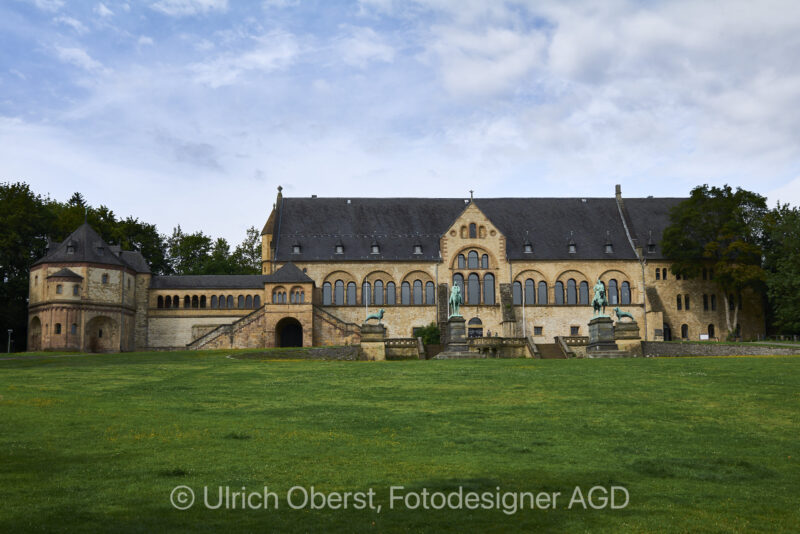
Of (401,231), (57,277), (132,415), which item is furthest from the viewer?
(401,231)

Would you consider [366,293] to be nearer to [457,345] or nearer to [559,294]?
[559,294]

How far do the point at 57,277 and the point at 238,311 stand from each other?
1646cm

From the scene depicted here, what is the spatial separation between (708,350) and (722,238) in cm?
1946

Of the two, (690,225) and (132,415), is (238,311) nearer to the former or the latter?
(690,225)

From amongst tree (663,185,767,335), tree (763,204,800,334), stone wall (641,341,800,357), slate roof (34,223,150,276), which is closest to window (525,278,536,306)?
tree (663,185,767,335)

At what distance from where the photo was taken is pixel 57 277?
6406cm

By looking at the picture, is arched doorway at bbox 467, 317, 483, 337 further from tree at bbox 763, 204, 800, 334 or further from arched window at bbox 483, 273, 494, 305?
tree at bbox 763, 204, 800, 334

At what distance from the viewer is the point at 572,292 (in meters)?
72.2

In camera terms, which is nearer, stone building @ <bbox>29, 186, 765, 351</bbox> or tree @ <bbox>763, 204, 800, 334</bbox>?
tree @ <bbox>763, 204, 800, 334</bbox>

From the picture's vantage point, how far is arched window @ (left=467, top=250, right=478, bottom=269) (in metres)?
71.7

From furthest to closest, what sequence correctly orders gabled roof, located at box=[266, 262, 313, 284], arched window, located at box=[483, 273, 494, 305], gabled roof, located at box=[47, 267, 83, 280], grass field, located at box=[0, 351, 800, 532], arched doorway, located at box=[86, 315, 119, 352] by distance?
arched window, located at box=[483, 273, 494, 305] < arched doorway, located at box=[86, 315, 119, 352] < gabled roof, located at box=[266, 262, 313, 284] < gabled roof, located at box=[47, 267, 83, 280] < grass field, located at box=[0, 351, 800, 532]

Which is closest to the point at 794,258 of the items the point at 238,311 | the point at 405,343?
the point at 405,343

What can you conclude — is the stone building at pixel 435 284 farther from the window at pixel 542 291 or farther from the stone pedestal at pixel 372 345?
the stone pedestal at pixel 372 345

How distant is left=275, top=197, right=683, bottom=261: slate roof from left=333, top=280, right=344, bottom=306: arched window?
97.1 inches
